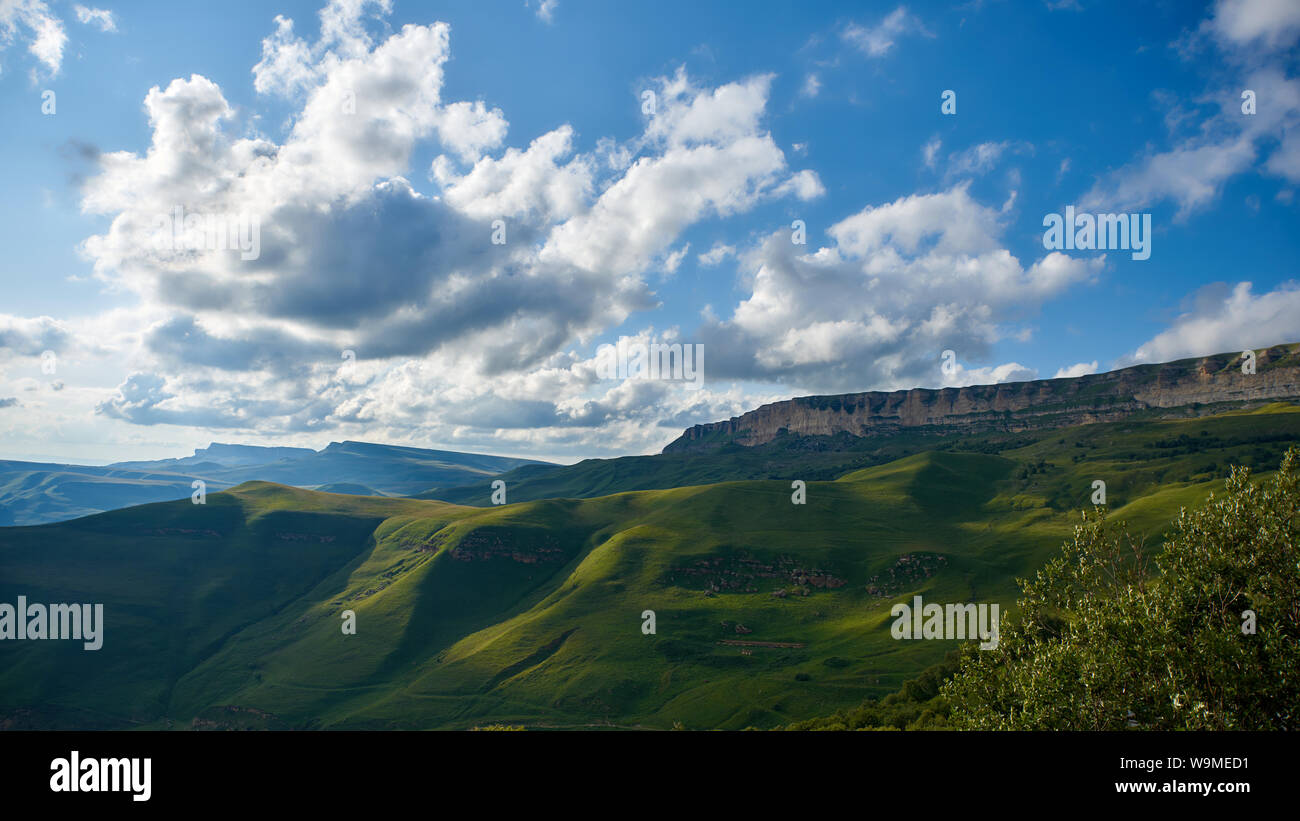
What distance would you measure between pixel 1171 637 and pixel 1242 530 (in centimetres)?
890

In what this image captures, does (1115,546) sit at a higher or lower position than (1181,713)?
higher

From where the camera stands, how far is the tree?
2892 centimetres

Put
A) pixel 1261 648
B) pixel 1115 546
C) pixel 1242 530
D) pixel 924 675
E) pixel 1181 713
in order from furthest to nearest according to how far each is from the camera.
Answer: pixel 924 675, pixel 1115 546, pixel 1242 530, pixel 1261 648, pixel 1181 713

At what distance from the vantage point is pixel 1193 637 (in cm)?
3169

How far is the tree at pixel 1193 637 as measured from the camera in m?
28.9

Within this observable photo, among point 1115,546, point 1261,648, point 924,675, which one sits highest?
point 1115,546
